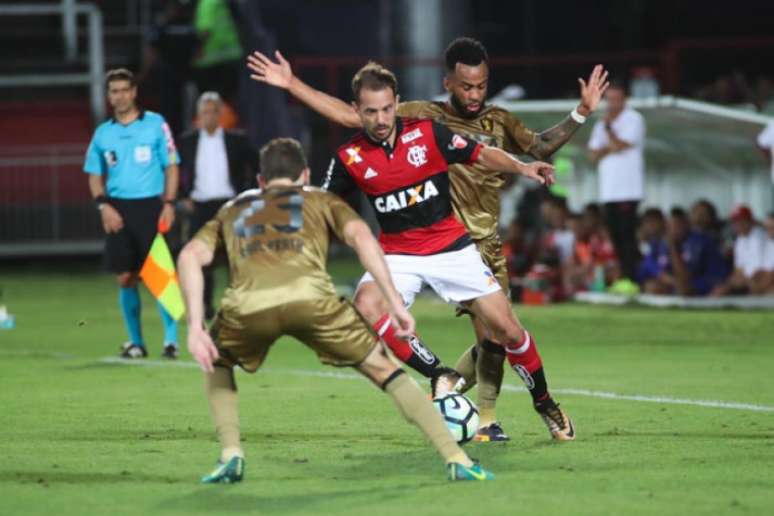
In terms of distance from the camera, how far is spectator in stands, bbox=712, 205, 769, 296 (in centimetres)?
1872

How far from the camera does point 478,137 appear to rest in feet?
31.5

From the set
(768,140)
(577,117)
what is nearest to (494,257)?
(577,117)

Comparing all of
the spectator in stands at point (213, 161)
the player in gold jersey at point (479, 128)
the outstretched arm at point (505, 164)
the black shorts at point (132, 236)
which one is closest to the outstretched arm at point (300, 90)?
the player in gold jersey at point (479, 128)

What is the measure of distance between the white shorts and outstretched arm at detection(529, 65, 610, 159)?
87cm

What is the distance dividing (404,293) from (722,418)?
222 cm

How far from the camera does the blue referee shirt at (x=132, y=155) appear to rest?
1395 cm

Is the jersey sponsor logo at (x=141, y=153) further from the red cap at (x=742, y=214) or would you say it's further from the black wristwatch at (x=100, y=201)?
the red cap at (x=742, y=214)

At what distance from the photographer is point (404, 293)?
9164 mm

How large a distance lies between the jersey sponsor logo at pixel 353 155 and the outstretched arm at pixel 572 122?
1.28 meters

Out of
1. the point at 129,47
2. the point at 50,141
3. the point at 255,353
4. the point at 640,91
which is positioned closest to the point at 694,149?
the point at 640,91

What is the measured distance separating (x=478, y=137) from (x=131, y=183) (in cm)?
513

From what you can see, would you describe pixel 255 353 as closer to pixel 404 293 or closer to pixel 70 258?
pixel 404 293

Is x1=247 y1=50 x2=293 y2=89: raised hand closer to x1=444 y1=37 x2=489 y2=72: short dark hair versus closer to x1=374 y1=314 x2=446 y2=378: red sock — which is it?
x1=444 y1=37 x2=489 y2=72: short dark hair

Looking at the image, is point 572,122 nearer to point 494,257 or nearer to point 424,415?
point 494,257
